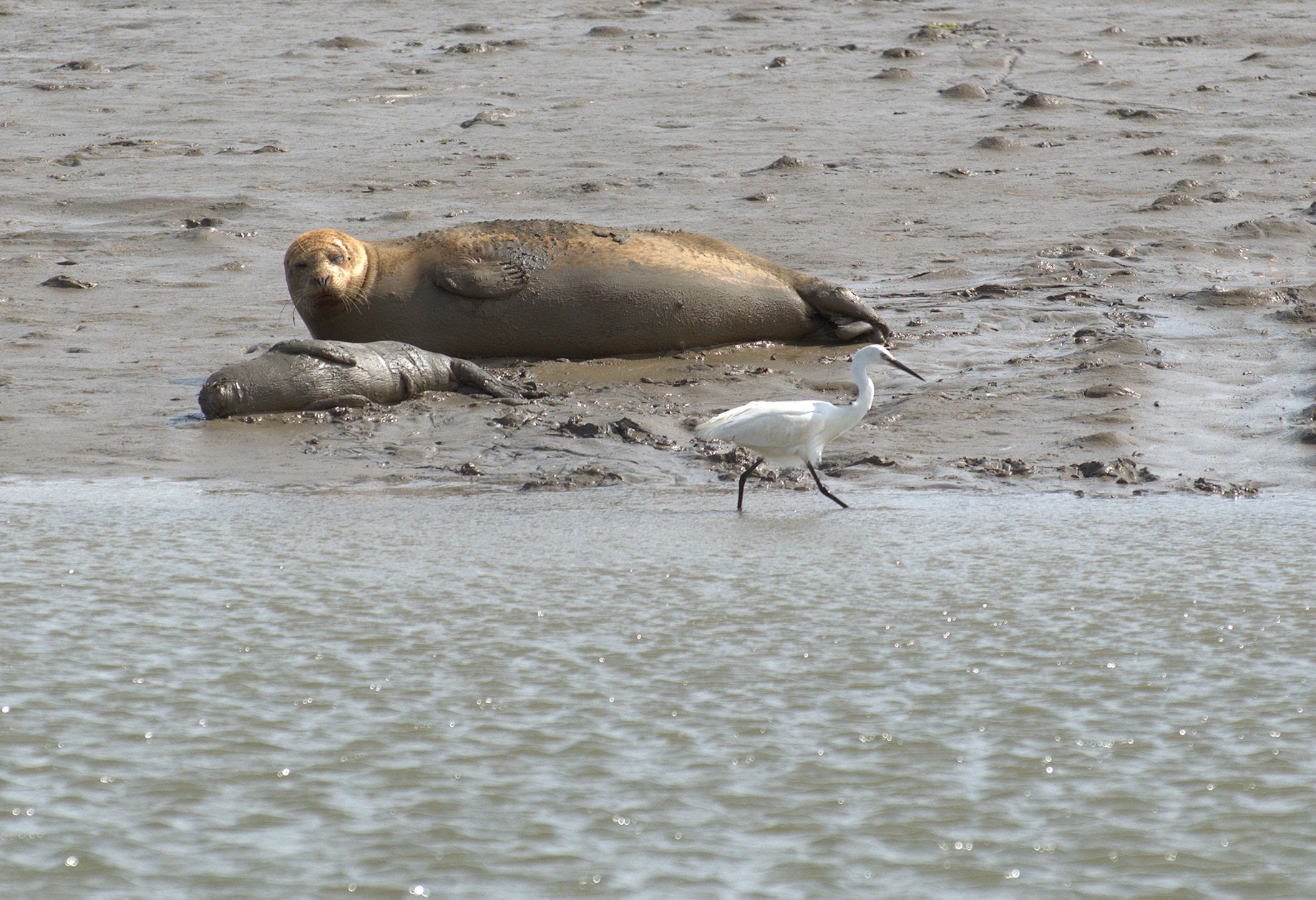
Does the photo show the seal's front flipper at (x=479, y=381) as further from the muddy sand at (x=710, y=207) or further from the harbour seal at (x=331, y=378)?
the muddy sand at (x=710, y=207)

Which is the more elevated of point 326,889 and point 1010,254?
point 1010,254

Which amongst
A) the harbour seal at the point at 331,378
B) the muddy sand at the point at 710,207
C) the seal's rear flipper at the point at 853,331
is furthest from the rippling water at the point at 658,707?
the seal's rear flipper at the point at 853,331

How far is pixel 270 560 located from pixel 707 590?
46.5 inches

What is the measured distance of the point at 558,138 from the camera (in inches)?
480

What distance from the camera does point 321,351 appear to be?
6.55m

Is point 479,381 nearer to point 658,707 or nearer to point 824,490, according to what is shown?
point 824,490

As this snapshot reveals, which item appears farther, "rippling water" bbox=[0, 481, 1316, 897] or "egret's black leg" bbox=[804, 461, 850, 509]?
"egret's black leg" bbox=[804, 461, 850, 509]

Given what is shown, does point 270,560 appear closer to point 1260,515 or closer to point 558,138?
point 1260,515

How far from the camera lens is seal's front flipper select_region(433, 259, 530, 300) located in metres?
7.35

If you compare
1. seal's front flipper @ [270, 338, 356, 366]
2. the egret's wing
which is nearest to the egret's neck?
the egret's wing

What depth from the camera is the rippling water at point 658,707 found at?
2.50 metres

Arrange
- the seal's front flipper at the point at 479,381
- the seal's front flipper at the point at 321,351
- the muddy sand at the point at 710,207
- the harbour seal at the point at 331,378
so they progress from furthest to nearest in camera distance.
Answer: the seal's front flipper at the point at 479,381 < the seal's front flipper at the point at 321,351 < the harbour seal at the point at 331,378 < the muddy sand at the point at 710,207

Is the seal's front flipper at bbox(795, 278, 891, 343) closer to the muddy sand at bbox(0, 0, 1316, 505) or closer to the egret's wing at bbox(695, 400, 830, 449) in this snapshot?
the muddy sand at bbox(0, 0, 1316, 505)

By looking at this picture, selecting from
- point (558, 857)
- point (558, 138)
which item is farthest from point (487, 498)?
point (558, 138)
